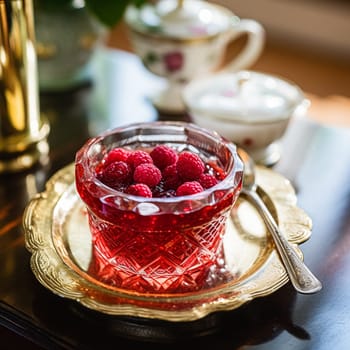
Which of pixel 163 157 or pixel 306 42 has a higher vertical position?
pixel 163 157

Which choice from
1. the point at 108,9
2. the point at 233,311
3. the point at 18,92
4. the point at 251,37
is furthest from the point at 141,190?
the point at 251,37

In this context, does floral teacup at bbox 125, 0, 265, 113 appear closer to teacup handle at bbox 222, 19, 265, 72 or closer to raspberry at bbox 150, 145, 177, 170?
teacup handle at bbox 222, 19, 265, 72

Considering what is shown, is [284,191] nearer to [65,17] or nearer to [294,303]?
[294,303]

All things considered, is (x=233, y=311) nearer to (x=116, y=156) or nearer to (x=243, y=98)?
(x=116, y=156)

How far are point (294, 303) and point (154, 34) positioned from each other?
0.50m

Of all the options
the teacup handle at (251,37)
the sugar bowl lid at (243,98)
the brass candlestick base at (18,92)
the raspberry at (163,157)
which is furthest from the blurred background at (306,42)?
the raspberry at (163,157)

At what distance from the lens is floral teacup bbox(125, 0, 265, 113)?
1008 mm

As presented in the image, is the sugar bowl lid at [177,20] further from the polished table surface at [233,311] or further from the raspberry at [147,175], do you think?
the raspberry at [147,175]

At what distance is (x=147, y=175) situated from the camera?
66 centimetres

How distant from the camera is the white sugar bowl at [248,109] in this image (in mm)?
891

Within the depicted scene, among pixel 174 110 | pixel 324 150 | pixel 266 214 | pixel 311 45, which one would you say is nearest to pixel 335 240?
pixel 266 214

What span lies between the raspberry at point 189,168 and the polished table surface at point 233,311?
134 mm

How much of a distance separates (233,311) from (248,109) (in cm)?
34

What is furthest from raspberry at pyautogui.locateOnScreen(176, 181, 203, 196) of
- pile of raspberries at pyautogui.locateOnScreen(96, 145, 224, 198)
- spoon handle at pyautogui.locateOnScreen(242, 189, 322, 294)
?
spoon handle at pyautogui.locateOnScreen(242, 189, 322, 294)
